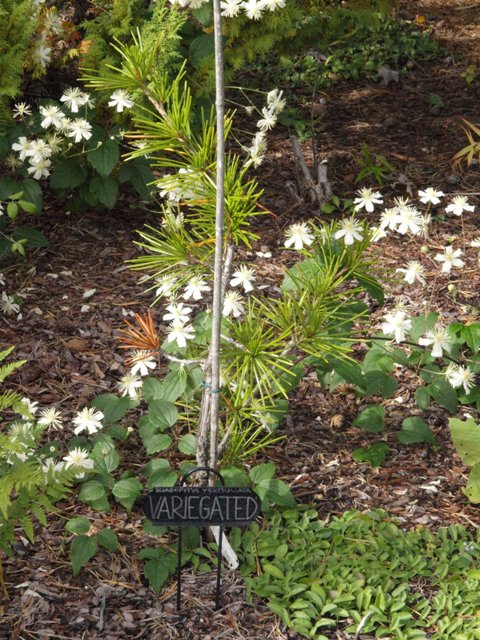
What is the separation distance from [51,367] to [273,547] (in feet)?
3.67

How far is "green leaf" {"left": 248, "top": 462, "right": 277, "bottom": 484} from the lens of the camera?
2674 millimetres

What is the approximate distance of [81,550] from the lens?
2432mm

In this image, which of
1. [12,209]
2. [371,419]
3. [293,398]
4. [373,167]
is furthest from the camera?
[373,167]

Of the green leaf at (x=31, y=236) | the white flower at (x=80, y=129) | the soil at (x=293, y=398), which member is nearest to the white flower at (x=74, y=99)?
the white flower at (x=80, y=129)

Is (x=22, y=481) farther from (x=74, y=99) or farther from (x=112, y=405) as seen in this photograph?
(x=74, y=99)

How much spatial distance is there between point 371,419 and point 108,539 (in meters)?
0.95

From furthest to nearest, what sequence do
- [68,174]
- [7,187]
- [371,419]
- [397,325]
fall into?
[68,174], [7,187], [371,419], [397,325]

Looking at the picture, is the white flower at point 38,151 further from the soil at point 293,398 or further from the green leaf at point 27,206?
the soil at point 293,398

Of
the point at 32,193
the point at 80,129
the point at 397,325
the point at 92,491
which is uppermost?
the point at 80,129

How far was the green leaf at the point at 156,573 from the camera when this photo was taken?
95.8 inches

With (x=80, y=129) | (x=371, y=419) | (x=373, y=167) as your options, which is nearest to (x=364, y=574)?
(x=371, y=419)

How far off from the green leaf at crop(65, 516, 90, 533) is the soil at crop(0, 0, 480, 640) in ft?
0.36

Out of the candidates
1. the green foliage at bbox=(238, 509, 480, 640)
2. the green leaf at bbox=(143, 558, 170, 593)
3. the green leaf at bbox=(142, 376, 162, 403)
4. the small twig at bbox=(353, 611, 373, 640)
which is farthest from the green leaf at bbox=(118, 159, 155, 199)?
the small twig at bbox=(353, 611, 373, 640)

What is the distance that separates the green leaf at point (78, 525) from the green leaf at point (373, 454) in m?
0.89
